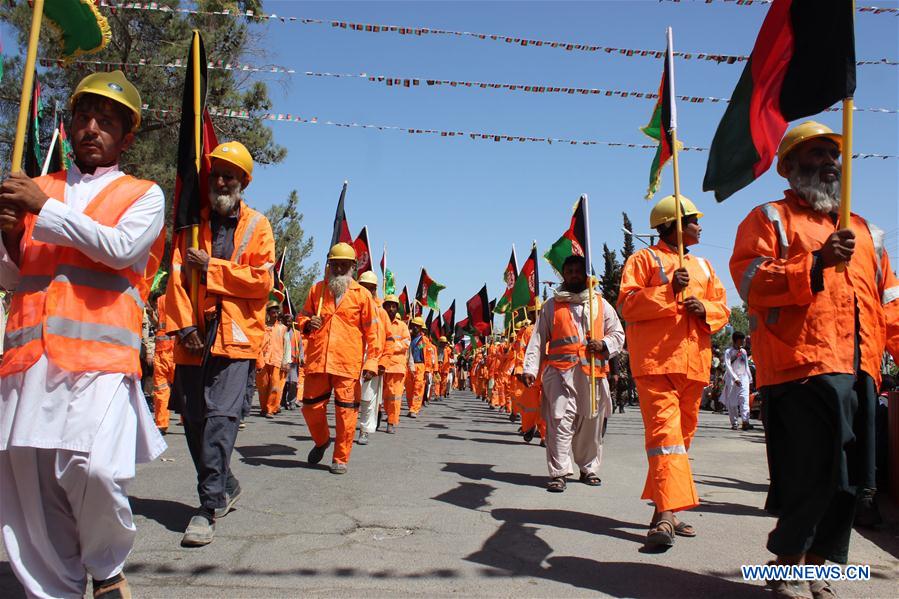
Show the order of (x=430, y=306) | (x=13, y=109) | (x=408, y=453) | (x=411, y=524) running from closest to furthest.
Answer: (x=411, y=524) → (x=408, y=453) → (x=13, y=109) → (x=430, y=306)

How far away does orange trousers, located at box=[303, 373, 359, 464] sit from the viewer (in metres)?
7.54

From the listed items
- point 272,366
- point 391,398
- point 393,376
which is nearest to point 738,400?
point 393,376

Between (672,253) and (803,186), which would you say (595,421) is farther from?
(803,186)

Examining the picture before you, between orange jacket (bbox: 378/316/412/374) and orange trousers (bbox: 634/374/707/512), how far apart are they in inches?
273

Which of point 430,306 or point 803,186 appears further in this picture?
point 430,306

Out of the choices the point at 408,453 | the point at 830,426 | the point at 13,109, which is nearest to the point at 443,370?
the point at 13,109

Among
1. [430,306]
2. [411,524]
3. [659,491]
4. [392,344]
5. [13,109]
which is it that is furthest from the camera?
[430,306]

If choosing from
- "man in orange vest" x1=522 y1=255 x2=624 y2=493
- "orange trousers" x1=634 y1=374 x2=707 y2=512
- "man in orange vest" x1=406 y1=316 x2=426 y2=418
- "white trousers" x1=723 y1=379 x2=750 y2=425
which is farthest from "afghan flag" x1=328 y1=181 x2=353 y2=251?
"white trousers" x1=723 y1=379 x2=750 y2=425

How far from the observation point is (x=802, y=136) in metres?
3.89

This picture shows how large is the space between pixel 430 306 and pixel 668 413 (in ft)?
52.8

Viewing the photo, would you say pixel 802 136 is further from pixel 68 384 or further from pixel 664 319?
pixel 68 384

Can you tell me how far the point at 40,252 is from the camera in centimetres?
312

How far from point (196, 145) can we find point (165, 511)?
2.53 meters

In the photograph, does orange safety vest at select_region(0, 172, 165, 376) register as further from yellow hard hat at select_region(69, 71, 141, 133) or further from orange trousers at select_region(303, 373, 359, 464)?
orange trousers at select_region(303, 373, 359, 464)
